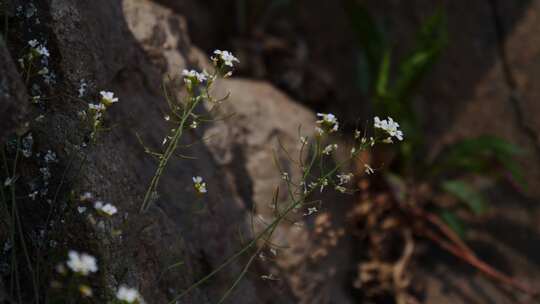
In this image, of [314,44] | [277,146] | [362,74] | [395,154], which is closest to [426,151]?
[395,154]

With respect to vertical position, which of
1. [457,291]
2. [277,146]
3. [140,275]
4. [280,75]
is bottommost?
[140,275]

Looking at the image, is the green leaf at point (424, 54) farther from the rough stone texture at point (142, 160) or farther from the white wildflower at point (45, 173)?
the white wildflower at point (45, 173)

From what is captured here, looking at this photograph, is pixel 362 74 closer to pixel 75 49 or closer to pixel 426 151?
pixel 426 151

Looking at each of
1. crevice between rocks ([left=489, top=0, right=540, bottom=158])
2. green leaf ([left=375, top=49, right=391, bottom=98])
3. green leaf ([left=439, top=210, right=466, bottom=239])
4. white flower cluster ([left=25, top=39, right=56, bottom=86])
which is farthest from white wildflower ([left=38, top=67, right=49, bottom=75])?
crevice between rocks ([left=489, top=0, right=540, bottom=158])

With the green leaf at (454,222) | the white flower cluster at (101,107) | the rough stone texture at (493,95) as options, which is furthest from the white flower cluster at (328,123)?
the rough stone texture at (493,95)

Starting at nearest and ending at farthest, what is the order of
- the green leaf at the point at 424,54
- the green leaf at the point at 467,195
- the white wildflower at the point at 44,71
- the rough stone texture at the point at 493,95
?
the white wildflower at the point at 44,71, the green leaf at the point at 424,54, the green leaf at the point at 467,195, the rough stone texture at the point at 493,95

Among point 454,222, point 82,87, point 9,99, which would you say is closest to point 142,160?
point 82,87
